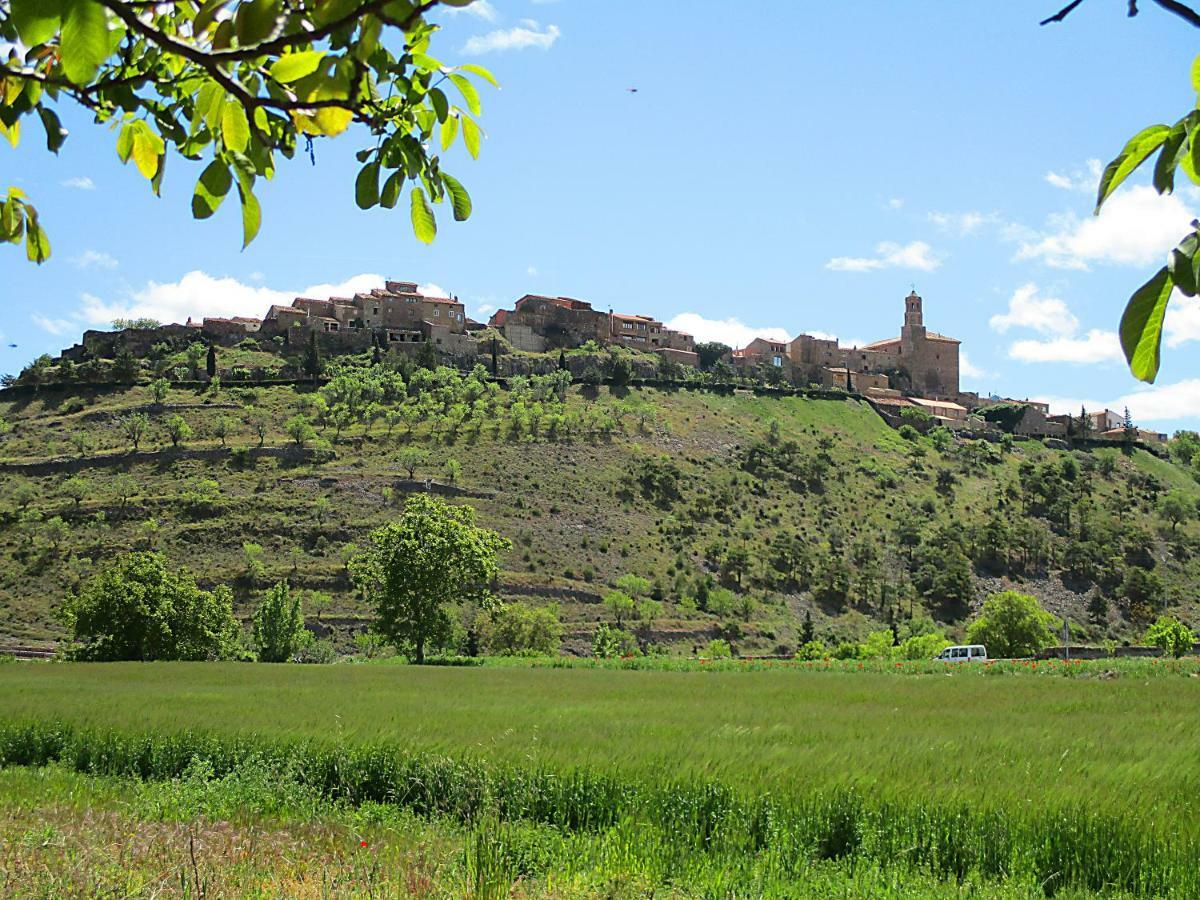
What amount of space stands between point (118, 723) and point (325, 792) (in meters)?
4.59

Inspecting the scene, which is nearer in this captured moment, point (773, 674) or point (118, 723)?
point (118, 723)

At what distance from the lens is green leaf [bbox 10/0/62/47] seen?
1.60 meters

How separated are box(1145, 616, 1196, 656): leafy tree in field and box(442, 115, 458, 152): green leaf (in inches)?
1917

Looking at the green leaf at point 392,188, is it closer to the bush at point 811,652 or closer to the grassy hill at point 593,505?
the bush at point 811,652

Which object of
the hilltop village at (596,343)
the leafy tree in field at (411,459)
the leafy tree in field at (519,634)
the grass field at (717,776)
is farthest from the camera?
the hilltop village at (596,343)

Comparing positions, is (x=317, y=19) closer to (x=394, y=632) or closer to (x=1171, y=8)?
(x=1171, y=8)

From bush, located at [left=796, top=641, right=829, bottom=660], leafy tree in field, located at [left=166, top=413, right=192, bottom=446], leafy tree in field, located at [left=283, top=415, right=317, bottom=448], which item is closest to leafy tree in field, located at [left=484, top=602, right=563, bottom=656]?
bush, located at [left=796, top=641, right=829, bottom=660]

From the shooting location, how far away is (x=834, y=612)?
250ft

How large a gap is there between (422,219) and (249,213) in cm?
45

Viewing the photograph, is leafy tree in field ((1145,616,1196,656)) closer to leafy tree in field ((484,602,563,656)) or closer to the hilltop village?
leafy tree in field ((484,602,563,656))

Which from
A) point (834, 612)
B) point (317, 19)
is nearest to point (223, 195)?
Answer: point (317, 19)

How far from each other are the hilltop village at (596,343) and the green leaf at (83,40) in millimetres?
106438

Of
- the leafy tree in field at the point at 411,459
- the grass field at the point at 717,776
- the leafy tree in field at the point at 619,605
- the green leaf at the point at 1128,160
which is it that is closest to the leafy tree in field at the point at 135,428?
the leafy tree in field at the point at 411,459

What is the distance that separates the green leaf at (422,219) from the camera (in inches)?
108
